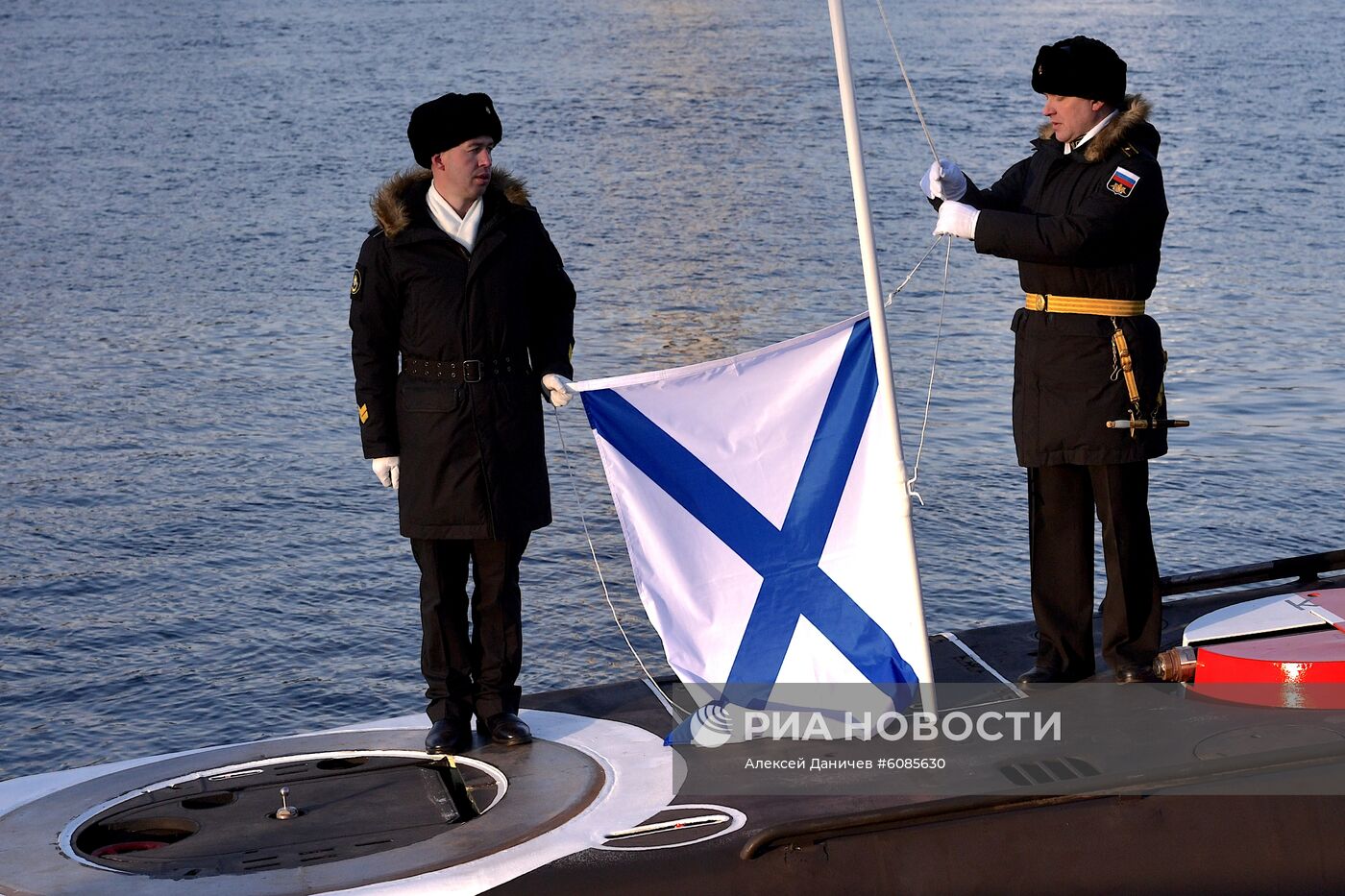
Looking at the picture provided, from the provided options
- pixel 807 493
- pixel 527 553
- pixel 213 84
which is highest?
pixel 213 84

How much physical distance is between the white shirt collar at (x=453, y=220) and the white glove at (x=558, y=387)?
41cm

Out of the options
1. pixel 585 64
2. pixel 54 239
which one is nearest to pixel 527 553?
pixel 54 239

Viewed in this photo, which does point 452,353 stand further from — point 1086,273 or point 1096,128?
point 1096,128

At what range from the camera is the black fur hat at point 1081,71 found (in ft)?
15.8

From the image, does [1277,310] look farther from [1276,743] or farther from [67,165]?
[67,165]

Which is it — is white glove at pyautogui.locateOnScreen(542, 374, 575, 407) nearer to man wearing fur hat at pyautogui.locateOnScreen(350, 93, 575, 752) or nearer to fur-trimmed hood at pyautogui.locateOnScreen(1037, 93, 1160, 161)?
man wearing fur hat at pyautogui.locateOnScreen(350, 93, 575, 752)

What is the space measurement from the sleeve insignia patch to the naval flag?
0.78 metres

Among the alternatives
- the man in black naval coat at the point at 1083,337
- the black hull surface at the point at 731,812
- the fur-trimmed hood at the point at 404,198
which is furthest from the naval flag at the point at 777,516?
the fur-trimmed hood at the point at 404,198

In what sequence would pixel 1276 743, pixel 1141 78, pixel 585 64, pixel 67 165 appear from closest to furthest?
pixel 1276 743
pixel 67 165
pixel 1141 78
pixel 585 64

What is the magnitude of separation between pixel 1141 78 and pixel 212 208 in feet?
39.9

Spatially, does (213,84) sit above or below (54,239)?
above

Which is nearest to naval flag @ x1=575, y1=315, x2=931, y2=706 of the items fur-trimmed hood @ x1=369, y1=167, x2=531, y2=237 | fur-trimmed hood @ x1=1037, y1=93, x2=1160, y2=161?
fur-trimmed hood @ x1=369, y1=167, x2=531, y2=237

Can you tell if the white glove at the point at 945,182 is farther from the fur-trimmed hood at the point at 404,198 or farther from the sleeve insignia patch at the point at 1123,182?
the fur-trimmed hood at the point at 404,198

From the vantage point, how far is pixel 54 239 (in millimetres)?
15953
